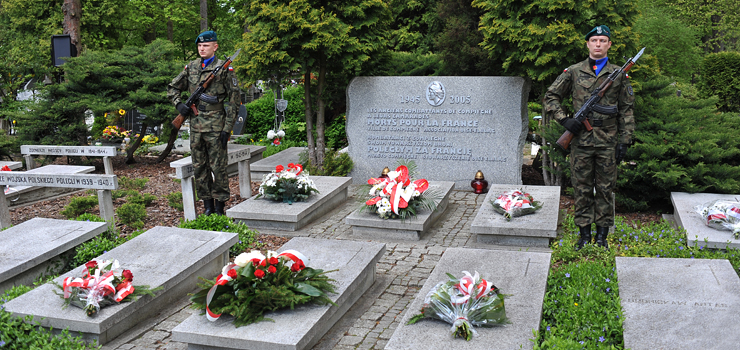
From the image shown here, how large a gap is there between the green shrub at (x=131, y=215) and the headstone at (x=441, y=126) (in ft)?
12.6

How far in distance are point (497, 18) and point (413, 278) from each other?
477cm

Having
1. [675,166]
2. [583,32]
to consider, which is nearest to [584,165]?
[675,166]

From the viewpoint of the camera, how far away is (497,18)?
9.40 metres

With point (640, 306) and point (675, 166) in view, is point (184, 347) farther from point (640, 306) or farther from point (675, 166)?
point (675, 166)

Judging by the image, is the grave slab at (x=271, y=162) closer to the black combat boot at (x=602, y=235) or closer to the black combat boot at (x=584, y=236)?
the black combat boot at (x=584, y=236)

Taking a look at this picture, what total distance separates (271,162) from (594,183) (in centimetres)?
619

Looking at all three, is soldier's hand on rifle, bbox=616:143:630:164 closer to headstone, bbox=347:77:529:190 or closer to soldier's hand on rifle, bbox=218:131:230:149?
headstone, bbox=347:77:529:190

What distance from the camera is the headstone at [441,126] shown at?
9.97 metres

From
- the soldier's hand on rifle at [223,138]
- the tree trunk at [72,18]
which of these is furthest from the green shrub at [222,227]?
the tree trunk at [72,18]

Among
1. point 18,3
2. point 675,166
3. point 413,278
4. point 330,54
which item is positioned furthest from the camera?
point 18,3

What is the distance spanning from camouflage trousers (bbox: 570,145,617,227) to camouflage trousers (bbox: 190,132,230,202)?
14.5ft

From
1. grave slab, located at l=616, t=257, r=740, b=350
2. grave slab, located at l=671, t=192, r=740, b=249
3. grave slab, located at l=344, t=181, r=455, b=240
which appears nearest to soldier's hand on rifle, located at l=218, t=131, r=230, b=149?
grave slab, located at l=344, t=181, r=455, b=240

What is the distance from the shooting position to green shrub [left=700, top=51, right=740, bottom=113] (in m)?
15.4

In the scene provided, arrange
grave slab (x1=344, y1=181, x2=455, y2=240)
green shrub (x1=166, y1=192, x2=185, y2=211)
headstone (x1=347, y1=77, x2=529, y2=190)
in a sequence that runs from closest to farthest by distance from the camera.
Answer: grave slab (x1=344, y1=181, x2=455, y2=240)
green shrub (x1=166, y1=192, x2=185, y2=211)
headstone (x1=347, y1=77, x2=529, y2=190)
